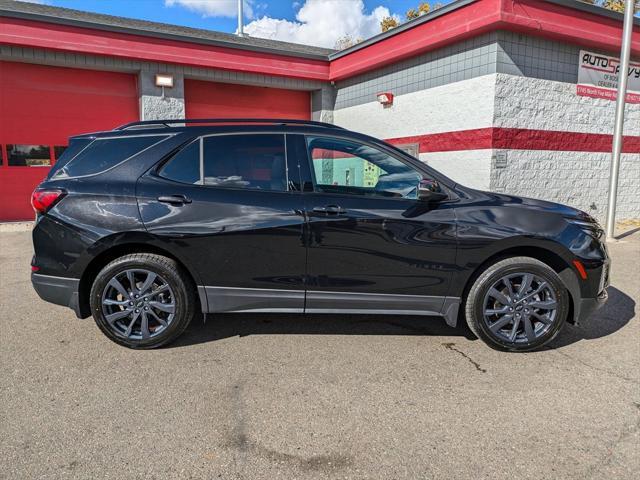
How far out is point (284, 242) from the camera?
3.59 metres

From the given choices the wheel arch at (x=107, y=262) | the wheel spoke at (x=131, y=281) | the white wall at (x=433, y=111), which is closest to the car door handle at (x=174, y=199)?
the wheel arch at (x=107, y=262)

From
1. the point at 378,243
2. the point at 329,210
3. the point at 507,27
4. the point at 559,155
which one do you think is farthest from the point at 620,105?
the point at 329,210

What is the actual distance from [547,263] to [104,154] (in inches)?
154

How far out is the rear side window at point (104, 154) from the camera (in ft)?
12.2

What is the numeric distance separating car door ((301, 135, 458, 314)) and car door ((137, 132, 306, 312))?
176 millimetres

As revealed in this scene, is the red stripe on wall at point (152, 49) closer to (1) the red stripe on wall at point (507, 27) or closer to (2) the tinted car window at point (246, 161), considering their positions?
(1) the red stripe on wall at point (507, 27)

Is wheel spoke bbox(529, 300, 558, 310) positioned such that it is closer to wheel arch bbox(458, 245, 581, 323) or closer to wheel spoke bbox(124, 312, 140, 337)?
wheel arch bbox(458, 245, 581, 323)

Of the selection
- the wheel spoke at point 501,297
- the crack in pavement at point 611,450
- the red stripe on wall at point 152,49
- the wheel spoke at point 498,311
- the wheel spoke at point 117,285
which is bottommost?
the crack in pavement at point 611,450

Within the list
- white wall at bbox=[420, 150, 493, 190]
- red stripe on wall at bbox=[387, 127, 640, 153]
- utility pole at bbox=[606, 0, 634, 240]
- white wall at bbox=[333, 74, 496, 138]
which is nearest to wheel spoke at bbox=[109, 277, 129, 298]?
white wall at bbox=[420, 150, 493, 190]

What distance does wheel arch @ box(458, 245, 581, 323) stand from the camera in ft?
12.1

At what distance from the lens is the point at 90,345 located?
3.79 meters

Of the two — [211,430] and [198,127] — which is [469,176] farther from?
[211,430]

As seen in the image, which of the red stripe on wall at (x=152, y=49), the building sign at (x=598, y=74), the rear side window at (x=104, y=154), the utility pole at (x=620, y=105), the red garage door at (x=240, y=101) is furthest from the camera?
the red garage door at (x=240, y=101)

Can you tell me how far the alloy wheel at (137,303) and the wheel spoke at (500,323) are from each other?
263cm
